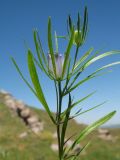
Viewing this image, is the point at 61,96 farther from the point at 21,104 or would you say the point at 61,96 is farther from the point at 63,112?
the point at 21,104

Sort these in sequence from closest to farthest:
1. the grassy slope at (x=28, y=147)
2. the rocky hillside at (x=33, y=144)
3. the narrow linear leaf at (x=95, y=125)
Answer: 1. the narrow linear leaf at (x=95, y=125)
2. the grassy slope at (x=28, y=147)
3. the rocky hillside at (x=33, y=144)

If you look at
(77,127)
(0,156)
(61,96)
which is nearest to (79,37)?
(61,96)

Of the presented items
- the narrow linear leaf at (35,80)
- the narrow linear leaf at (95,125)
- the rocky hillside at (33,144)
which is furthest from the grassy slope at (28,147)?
the narrow linear leaf at (35,80)

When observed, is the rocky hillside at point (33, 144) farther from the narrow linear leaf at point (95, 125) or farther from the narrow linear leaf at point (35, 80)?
the narrow linear leaf at point (35, 80)

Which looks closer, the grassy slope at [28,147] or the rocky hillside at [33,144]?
the grassy slope at [28,147]

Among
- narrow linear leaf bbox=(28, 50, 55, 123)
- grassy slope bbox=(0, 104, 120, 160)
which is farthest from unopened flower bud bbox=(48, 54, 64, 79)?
grassy slope bbox=(0, 104, 120, 160)

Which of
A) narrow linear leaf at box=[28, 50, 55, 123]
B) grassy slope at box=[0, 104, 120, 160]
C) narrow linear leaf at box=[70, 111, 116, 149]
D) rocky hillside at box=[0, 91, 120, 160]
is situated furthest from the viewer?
rocky hillside at box=[0, 91, 120, 160]

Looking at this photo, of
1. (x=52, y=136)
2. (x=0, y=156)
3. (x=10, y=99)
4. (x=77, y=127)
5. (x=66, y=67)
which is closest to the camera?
(x=66, y=67)

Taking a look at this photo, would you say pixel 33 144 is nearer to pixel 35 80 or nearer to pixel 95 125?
pixel 95 125

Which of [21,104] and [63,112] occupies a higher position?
[63,112]

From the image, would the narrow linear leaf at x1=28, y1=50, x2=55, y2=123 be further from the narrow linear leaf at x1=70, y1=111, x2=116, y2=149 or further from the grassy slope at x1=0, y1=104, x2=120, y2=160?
the grassy slope at x1=0, y1=104, x2=120, y2=160

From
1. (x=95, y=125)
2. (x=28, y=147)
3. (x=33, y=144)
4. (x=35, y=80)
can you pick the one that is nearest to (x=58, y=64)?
(x=35, y=80)
